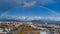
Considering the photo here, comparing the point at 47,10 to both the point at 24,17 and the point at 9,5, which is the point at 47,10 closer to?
the point at 24,17

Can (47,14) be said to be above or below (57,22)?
above

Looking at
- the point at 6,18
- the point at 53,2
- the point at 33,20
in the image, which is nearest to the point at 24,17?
the point at 33,20

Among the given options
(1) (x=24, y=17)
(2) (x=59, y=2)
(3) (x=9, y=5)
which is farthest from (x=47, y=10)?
(3) (x=9, y=5)

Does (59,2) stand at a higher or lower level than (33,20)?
higher

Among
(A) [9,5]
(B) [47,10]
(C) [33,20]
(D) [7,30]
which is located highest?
(A) [9,5]

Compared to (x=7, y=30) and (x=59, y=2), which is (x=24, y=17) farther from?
(x=59, y=2)

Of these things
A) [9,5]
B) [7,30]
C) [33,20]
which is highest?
[9,5]
